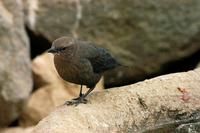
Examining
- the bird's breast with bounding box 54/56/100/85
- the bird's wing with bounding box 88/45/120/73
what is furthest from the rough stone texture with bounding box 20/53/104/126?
the bird's breast with bounding box 54/56/100/85

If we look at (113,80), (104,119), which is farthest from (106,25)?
(104,119)

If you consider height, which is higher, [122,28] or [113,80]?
[122,28]

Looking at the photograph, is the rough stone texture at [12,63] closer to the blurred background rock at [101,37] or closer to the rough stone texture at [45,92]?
the blurred background rock at [101,37]

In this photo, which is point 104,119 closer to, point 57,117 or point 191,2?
point 57,117

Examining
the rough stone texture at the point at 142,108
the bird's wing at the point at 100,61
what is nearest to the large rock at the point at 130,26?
the bird's wing at the point at 100,61

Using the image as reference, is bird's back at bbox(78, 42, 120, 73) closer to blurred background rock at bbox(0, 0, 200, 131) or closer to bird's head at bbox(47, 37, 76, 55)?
bird's head at bbox(47, 37, 76, 55)

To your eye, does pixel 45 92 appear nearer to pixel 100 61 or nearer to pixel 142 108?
pixel 100 61
